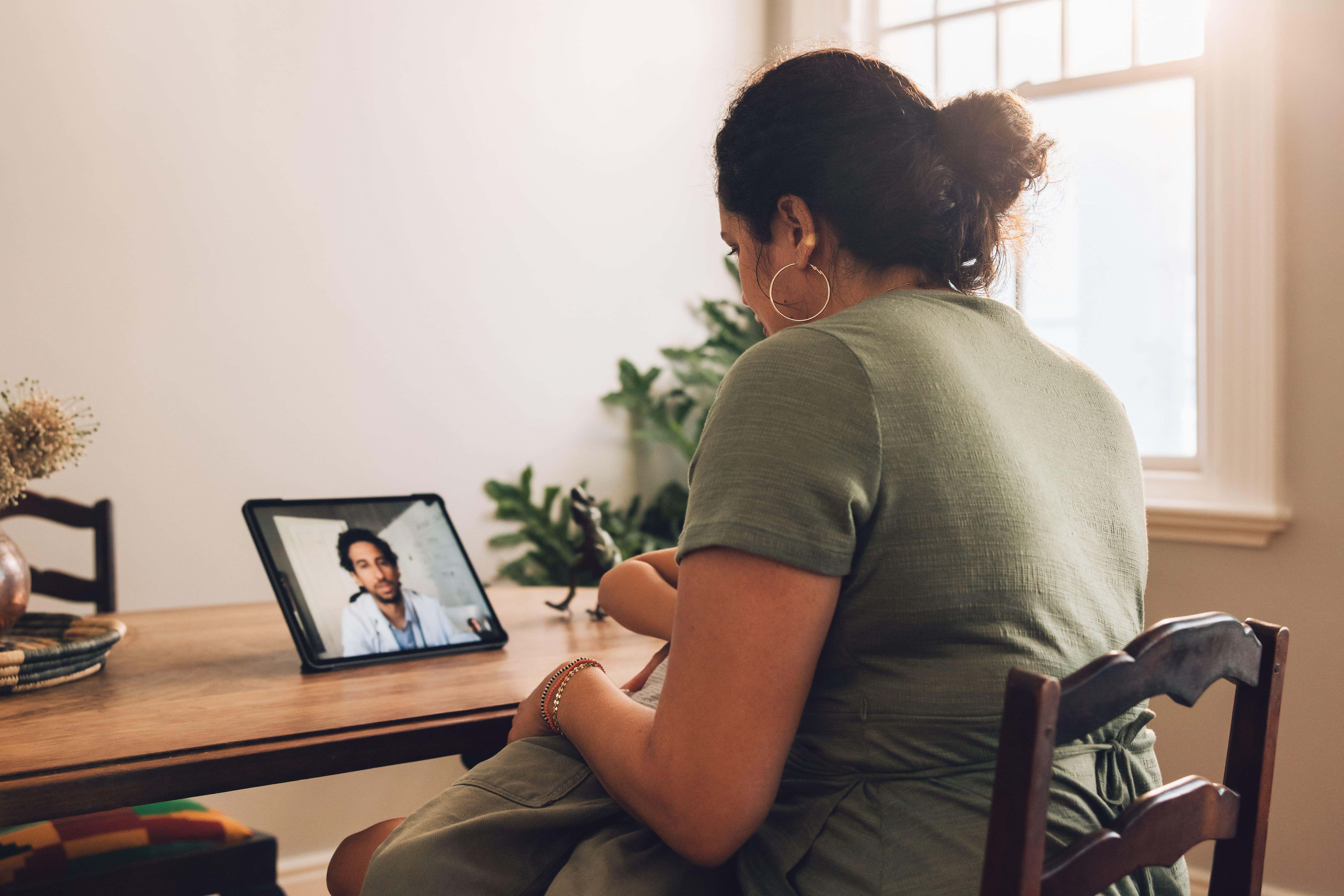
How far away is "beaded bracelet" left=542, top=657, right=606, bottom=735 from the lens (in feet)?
3.18

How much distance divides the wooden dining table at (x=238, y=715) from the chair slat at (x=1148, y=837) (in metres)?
0.65

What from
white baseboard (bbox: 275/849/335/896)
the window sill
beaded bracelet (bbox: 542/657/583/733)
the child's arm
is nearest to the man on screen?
the child's arm

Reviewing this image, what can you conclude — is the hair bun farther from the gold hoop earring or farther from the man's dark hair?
the man's dark hair

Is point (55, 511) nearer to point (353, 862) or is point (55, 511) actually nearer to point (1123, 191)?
point (353, 862)

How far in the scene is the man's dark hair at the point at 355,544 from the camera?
4.51 feet

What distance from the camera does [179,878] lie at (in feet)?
4.94

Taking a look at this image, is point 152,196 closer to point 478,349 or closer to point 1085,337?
point 478,349

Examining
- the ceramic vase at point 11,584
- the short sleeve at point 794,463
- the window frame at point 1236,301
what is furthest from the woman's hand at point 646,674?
the window frame at point 1236,301

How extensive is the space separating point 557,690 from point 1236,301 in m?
2.23

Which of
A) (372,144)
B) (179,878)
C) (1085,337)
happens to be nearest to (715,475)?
(179,878)

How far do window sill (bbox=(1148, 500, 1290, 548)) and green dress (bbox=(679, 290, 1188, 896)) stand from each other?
5.95 ft

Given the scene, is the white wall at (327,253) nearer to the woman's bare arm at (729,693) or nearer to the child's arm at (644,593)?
the child's arm at (644,593)

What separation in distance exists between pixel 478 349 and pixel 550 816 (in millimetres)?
2202

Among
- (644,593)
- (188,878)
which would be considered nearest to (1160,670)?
(644,593)
